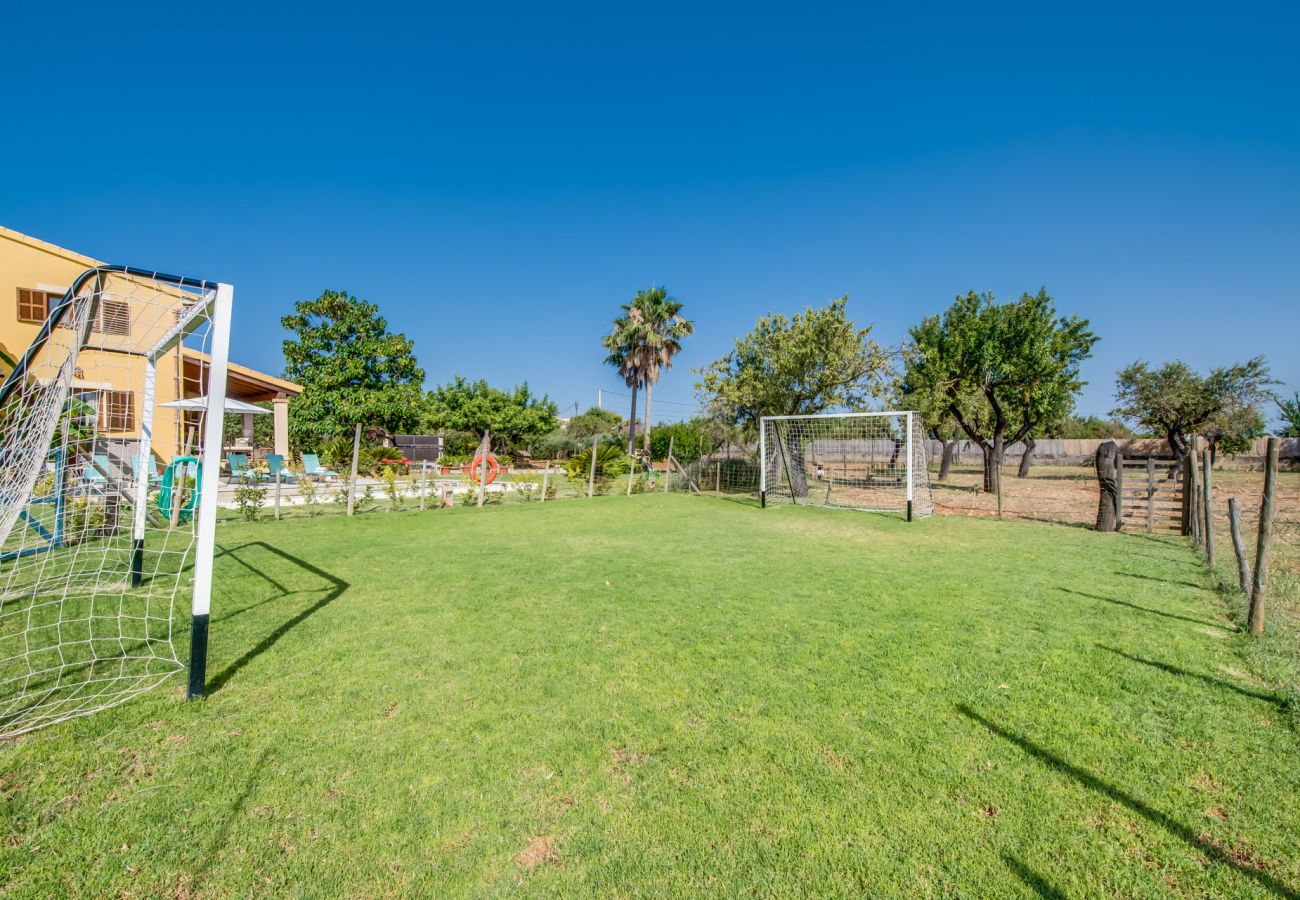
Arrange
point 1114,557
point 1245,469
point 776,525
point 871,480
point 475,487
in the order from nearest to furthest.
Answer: point 1114,557
point 776,525
point 475,487
point 871,480
point 1245,469

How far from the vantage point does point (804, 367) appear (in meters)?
15.2

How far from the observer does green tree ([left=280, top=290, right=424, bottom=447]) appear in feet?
72.1

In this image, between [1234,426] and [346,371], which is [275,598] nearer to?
[346,371]

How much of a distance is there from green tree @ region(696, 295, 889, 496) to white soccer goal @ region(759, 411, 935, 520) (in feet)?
0.95

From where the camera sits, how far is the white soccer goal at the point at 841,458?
46.9 feet

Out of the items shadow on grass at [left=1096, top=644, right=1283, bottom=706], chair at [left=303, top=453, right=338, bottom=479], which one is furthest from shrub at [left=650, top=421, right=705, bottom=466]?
shadow on grass at [left=1096, top=644, right=1283, bottom=706]

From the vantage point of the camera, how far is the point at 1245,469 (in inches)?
1203

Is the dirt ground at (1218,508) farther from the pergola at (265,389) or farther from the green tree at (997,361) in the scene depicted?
the pergola at (265,389)

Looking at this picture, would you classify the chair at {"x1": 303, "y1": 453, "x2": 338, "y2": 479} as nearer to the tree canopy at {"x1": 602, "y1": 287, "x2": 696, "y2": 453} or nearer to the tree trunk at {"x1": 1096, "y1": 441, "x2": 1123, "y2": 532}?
the tree canopy at {"x1": 602, "y1": 287, "x2": 696, "y2": 453}

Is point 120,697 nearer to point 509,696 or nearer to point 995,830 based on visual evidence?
point 509,696

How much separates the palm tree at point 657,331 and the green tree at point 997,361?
11.3 meters

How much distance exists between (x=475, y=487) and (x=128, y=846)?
13.5 meters

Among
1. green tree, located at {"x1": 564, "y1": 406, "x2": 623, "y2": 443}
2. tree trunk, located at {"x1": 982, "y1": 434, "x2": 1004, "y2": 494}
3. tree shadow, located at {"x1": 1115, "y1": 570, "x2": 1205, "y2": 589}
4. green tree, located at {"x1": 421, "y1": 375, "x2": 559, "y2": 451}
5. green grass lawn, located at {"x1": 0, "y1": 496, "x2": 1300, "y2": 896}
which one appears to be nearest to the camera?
green grass lawn, located at {"x1": 0, "y1": 496, "x2": 1300, "y2": 896}

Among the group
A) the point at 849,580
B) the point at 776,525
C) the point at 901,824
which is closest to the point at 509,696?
the point at 901,824
